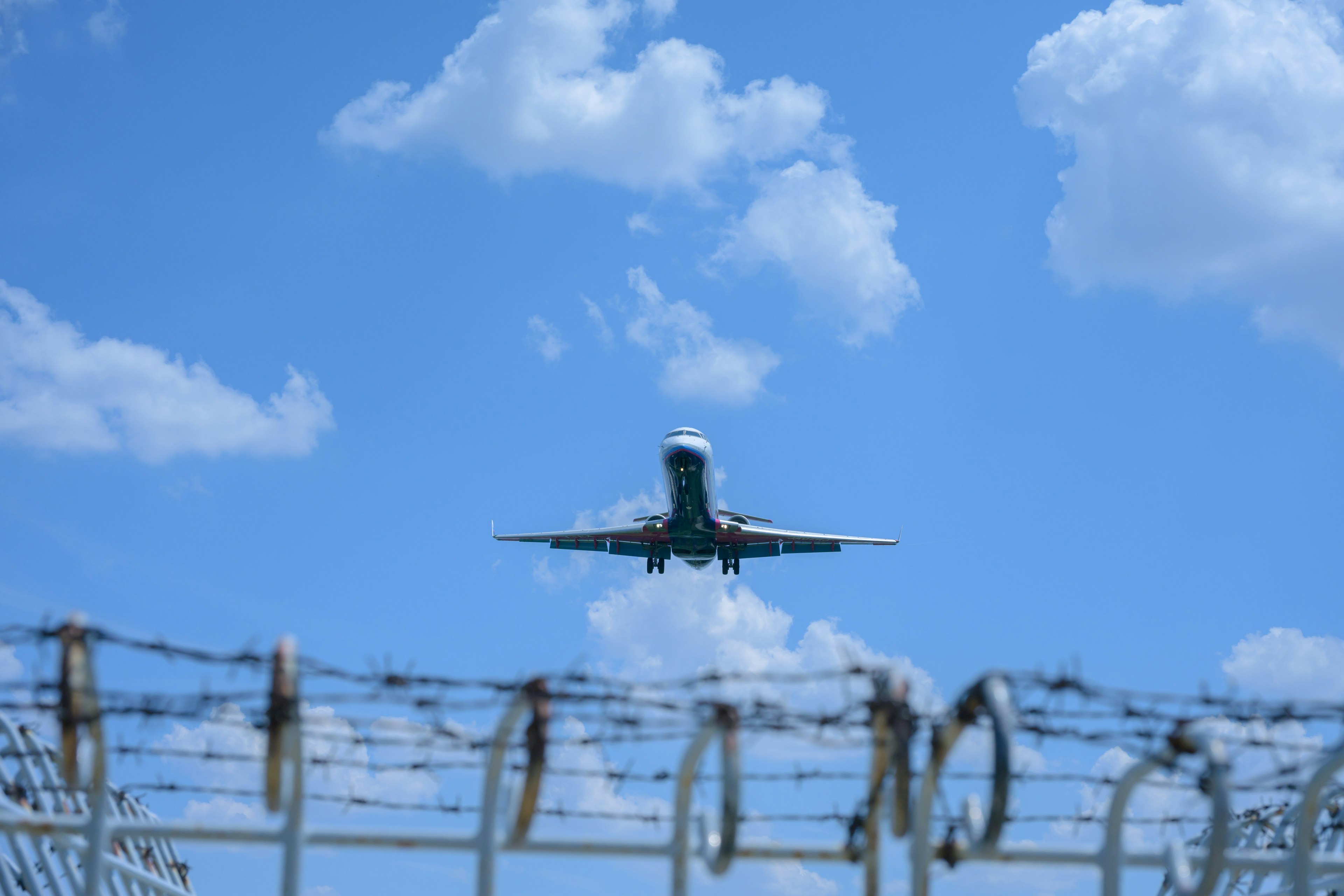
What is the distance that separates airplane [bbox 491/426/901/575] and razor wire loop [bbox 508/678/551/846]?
47335mm

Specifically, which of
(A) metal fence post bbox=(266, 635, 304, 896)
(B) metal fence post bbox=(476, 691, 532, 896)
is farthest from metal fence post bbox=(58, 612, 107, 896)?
(B) metal fence post bbox=(476, 691, 532, 896)

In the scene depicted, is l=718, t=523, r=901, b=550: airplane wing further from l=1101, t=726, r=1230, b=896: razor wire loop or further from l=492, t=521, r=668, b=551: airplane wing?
l=1101, t=726, r=1230, b=896: razor wire loop

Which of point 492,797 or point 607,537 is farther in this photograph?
point 607,537

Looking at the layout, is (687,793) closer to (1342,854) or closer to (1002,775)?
(1002,775)

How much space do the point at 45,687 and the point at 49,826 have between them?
5.25 ft

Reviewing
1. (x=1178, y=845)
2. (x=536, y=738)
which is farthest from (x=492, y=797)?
(x=1178, y=845)

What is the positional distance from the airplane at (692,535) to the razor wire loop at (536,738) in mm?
47335

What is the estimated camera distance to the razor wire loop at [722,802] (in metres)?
9.55

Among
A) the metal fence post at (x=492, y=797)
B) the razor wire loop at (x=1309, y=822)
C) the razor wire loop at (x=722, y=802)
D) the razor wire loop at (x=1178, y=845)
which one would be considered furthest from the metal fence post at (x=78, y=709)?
the razor wire loop at (x=1309, y=822)

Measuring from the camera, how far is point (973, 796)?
413 inches

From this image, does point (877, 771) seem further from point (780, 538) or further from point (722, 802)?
point (780, 538)

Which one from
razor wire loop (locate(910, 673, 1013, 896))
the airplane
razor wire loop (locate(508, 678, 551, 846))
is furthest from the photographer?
the airplane

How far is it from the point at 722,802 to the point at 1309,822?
17.6 ft

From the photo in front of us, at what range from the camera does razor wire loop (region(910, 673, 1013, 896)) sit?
8828 millimetres
